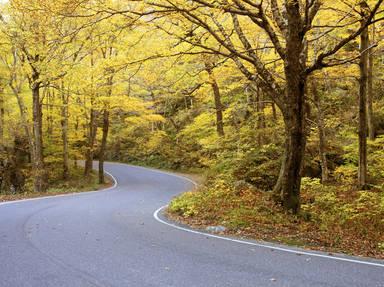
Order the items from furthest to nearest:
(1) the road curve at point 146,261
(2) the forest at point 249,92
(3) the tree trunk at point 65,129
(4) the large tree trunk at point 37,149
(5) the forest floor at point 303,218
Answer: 1. (3) the tree trunk at point 65,129
2. (4) the large tree trunk at point 37,149
3. (2) the forest at point 249,92
4. (5) the forest floor at point 303,218
5. (1) the road curve at point 146,261

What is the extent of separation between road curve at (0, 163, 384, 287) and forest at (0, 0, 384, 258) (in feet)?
5.48

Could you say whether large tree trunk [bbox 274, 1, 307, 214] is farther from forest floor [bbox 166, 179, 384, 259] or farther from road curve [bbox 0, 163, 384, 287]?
road curve [bbox 0, 163, 384, 287]

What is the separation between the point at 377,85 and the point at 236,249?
743 inches

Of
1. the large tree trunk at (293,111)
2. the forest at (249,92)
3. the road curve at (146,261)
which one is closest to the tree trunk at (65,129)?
the forest at (249,92)

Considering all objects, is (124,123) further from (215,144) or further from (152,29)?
(152,29)

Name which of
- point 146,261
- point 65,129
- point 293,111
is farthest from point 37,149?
point 146,261

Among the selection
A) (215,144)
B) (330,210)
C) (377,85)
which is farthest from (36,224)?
(377,85)

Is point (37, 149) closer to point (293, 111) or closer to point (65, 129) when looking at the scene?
point (65, 129)

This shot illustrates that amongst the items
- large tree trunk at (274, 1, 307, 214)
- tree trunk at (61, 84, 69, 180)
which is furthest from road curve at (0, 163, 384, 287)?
tree trunk at (61, 84, 69, 180)

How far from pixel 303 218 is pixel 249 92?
57.4 feet

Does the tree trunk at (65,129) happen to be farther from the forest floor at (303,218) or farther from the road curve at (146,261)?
the road curve at (146,261)

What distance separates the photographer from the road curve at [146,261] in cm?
527

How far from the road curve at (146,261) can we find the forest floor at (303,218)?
1202 millimetres

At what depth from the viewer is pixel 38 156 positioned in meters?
21.4
